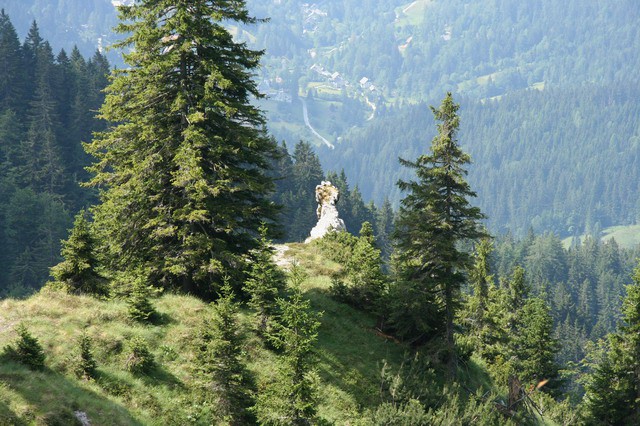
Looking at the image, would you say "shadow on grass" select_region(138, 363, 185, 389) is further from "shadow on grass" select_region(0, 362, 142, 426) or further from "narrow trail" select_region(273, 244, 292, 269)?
"narrow trail" select_region(273, 244, 292, 269)

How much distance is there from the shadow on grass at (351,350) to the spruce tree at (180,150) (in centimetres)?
510

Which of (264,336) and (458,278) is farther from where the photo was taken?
(458,278)

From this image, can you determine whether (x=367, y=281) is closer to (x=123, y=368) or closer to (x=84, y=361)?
(x=123, y=368)

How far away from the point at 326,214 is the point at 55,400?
34615 mm

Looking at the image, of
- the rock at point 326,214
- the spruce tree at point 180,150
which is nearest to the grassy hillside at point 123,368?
the spruce tree at point 180,150

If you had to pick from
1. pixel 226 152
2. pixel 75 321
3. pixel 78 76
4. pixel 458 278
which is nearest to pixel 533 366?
pixel 458 278

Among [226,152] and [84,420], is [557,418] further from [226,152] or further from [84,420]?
[84,420]

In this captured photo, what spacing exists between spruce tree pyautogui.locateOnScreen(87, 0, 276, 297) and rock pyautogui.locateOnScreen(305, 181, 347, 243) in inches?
810

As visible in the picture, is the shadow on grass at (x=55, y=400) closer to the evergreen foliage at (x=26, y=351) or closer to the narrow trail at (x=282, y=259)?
the evergreen foliage at (x=26, y=351)

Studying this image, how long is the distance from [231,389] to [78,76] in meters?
99.3

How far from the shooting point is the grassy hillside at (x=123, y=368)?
1484cm

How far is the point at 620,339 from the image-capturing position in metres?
32.0

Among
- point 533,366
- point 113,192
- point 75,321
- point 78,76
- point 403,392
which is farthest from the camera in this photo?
point 78,76

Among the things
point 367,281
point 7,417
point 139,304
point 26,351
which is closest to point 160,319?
point 139,304
